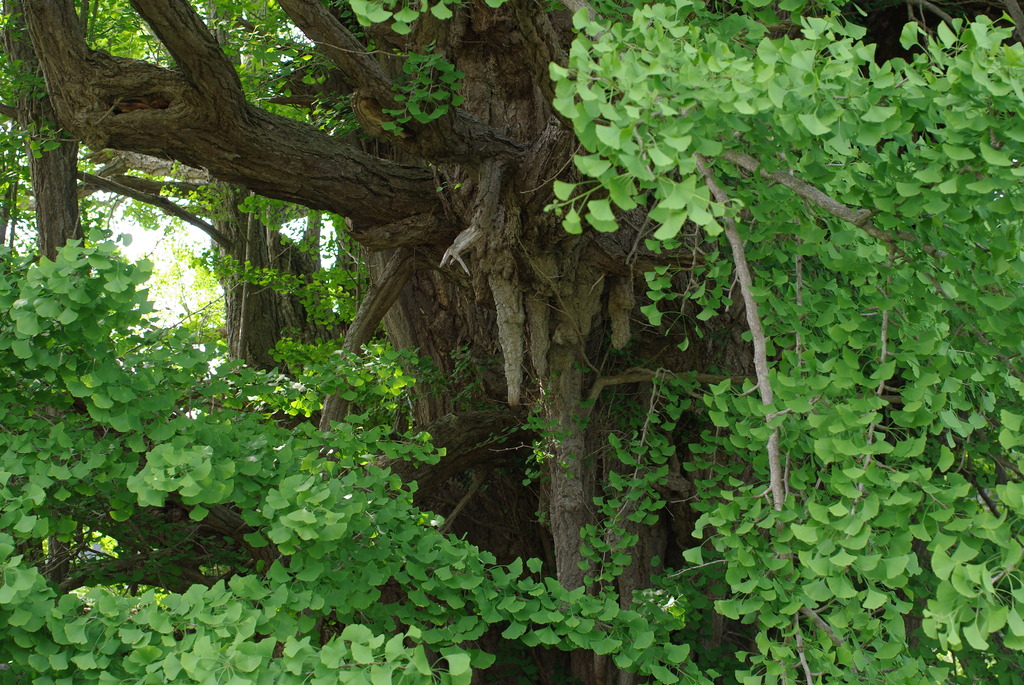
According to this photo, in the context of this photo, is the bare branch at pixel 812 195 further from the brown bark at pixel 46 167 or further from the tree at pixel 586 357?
the brown bark at pixel 46 167

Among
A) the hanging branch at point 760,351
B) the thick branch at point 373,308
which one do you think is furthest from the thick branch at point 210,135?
the hanging branch at point 760,351

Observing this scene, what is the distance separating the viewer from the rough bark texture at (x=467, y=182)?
3357 mm

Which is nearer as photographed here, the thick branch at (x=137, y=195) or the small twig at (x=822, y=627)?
the small twig at (x=822, y=627)

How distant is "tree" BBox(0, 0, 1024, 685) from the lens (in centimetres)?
184

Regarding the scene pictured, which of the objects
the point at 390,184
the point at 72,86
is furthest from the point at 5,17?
the point at 390,184

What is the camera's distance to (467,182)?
3949 millimetres

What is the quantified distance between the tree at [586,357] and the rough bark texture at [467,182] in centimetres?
2

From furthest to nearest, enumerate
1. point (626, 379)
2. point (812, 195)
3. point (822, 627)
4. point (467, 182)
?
point (626, 379) < point (467, 182) < point (822, 627) < point (812, 195)

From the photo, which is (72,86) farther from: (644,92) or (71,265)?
(644,92)

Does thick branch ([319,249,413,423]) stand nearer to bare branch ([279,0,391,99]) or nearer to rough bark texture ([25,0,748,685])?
rough bark texture ([25,0,748,685])

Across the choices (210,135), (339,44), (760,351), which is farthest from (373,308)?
(760,351)

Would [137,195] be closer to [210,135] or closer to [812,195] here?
[210,135]

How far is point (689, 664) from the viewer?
2.88 m

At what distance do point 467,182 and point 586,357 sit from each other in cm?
117
